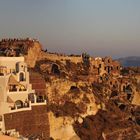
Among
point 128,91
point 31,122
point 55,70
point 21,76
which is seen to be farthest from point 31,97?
point 128,91

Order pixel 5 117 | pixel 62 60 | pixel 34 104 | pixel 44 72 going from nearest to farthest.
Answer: pixel 5 117 → pixel 34 104 → pixel 44 72 → pixel 62 60

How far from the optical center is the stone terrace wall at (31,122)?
45.2m

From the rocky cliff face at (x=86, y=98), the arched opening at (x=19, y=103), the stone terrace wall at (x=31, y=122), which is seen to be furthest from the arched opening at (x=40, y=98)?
the arched opening at (x=19, y=103)

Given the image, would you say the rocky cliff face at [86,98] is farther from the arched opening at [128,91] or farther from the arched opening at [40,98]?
the arched opening at [40,98]

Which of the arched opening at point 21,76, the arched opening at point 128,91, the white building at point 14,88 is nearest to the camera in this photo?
the white building at point 14,88

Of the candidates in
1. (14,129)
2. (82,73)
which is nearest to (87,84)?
(82,73)

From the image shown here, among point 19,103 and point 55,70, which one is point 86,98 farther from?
point 19,103

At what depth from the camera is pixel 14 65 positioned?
52.0m

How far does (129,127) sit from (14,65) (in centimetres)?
1617

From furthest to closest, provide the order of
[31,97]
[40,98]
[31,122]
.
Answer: [40,98]
[31,97]
[31,122]

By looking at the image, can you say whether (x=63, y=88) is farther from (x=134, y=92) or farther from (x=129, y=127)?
(x=134, y=92)

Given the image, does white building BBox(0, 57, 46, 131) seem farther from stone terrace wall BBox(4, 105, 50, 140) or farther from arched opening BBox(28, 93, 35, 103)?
stone terrace wall BBox(4, 105, 50, 140)

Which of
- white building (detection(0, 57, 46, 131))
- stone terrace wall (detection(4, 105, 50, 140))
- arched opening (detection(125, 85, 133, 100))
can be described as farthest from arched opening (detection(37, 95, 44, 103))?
arched opening (detection(125, 85, 133, 100))

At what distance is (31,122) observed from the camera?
4722 cm
